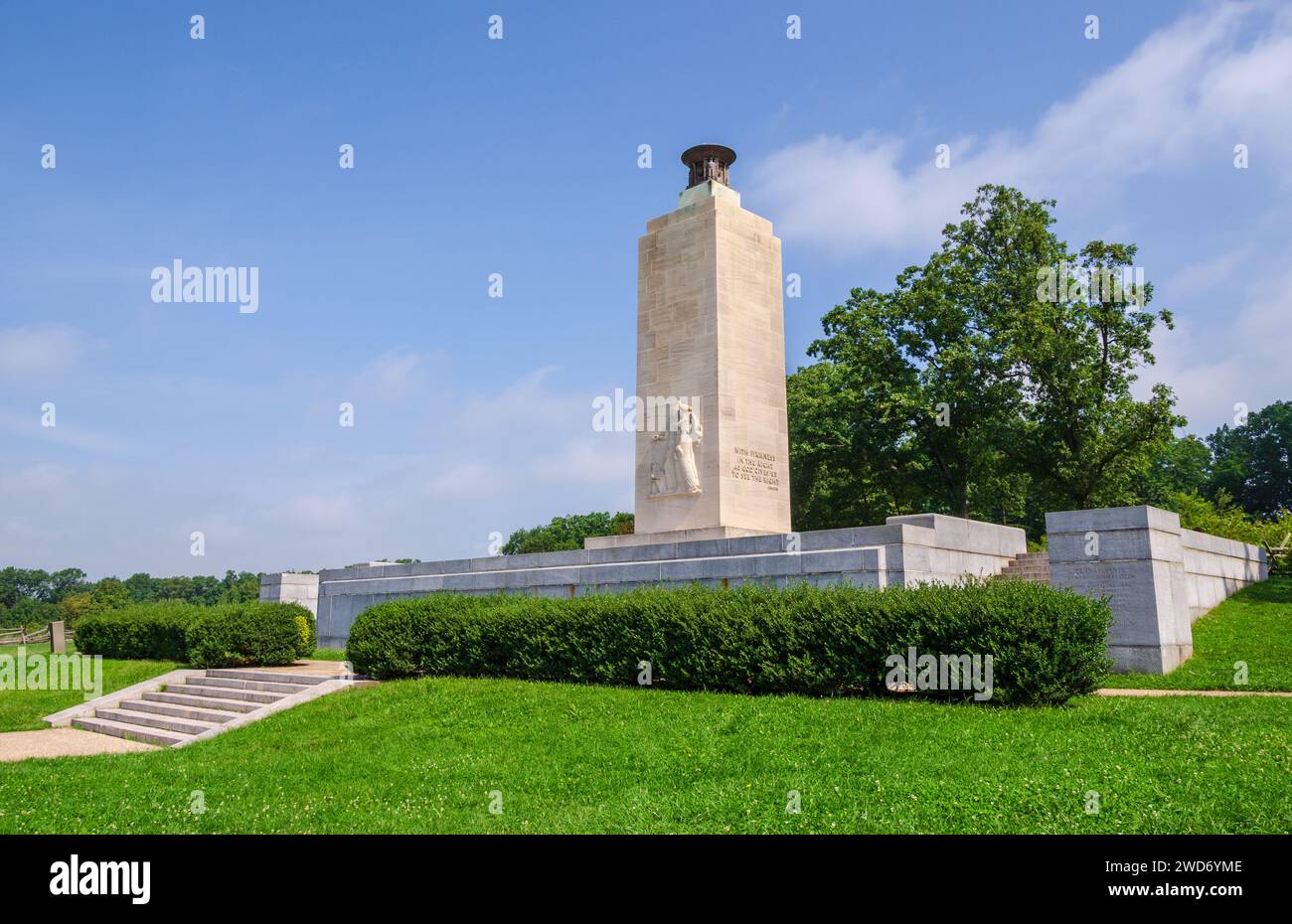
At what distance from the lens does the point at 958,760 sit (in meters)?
9.12

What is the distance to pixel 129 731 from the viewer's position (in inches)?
663

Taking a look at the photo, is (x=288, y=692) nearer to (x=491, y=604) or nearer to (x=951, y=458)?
(x=491, y=604)

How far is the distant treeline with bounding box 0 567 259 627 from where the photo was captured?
84.8 meters

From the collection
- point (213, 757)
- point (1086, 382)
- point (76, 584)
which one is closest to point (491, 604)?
point (213, 757)

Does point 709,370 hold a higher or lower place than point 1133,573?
higher

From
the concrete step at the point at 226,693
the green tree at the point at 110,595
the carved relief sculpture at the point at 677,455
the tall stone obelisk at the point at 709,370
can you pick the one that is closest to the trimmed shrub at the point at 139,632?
the concrete step at the point at 226,693

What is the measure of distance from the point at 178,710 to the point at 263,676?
182cm

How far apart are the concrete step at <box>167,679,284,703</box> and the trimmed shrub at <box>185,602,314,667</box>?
4.27 feet

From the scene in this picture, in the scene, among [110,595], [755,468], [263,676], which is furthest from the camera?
[110,595]

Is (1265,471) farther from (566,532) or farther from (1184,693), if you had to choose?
(1184,693)

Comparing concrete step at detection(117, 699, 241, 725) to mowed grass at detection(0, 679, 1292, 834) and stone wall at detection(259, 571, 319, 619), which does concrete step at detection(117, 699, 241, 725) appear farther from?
stone wall at detection(259, 571, 319, 619)

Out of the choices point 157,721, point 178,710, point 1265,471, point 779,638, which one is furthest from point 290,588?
point 1265,471
